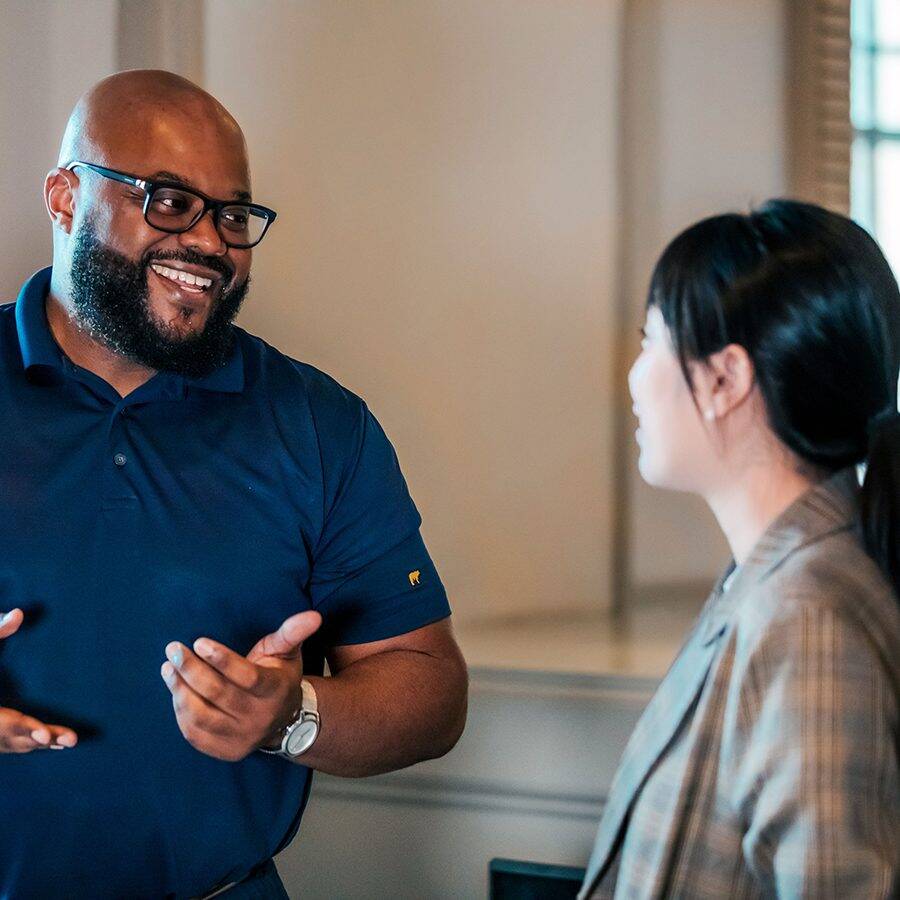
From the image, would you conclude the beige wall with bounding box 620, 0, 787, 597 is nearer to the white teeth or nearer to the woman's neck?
the white teeth

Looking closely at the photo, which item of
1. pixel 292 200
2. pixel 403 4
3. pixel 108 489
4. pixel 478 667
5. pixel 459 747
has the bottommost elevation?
pixel 459 747

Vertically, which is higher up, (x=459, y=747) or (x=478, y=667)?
(x=478, y=667)

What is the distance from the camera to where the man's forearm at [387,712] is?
5.14 ft

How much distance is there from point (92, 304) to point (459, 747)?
95 cm

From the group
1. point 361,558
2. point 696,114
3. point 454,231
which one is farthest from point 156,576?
point 696,114

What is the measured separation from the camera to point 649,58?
2.29 meters

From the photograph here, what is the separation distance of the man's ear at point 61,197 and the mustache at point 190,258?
180mm

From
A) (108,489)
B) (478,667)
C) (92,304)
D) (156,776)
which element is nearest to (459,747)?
(478,667)

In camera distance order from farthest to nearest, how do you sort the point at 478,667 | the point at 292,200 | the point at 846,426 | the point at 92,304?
the point at 292,200
the point at 478,667
the point at 92,304
the point at 846,426

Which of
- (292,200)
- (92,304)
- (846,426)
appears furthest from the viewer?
(292,200)

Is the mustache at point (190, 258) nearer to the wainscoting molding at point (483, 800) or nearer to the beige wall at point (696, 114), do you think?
the wainscoting molding at point (483, 800)

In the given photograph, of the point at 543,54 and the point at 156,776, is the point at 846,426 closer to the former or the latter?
the point at 156,776

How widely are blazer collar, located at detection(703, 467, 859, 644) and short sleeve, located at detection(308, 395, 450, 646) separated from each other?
656mm

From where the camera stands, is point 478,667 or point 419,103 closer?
point 478,667
